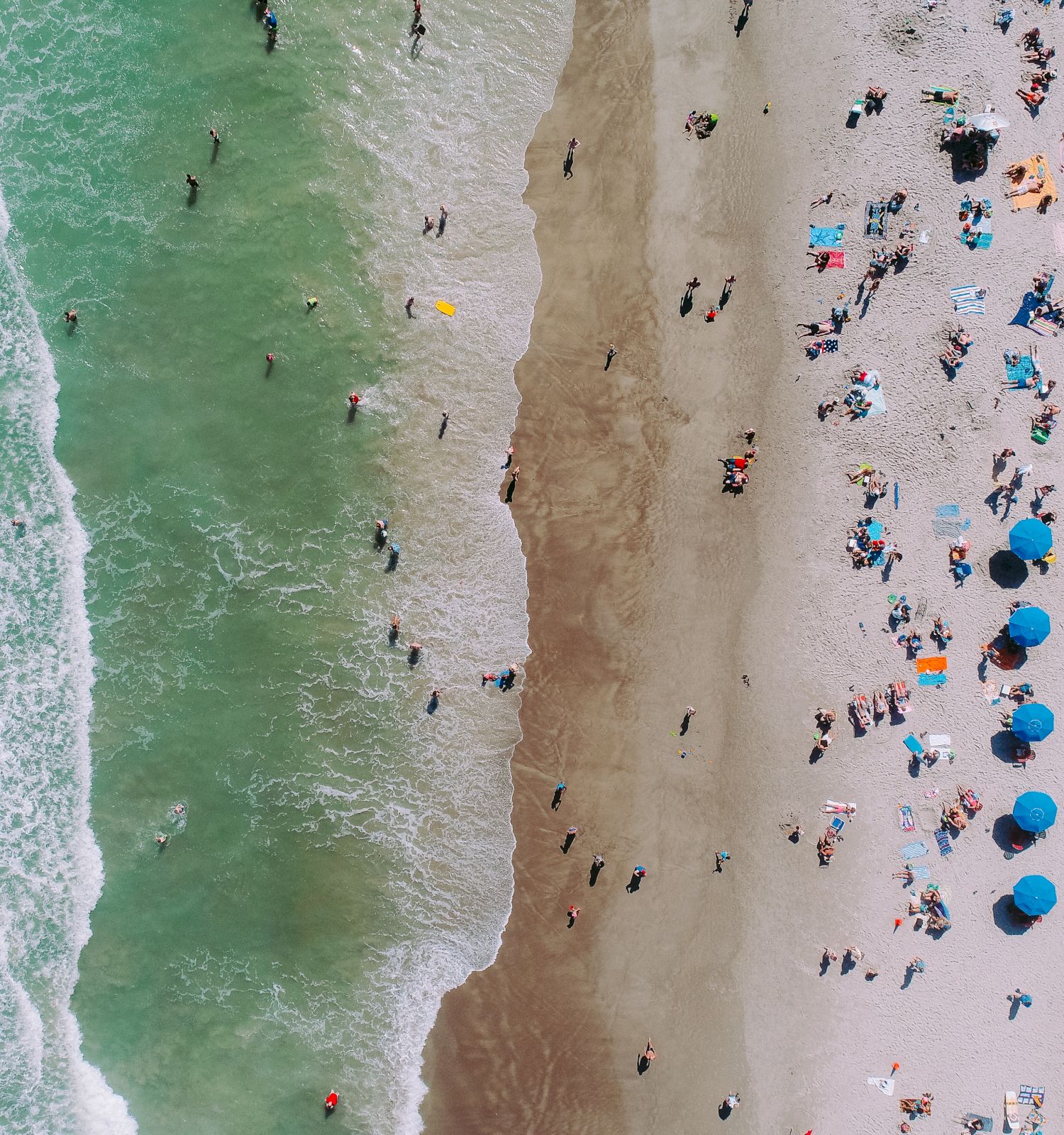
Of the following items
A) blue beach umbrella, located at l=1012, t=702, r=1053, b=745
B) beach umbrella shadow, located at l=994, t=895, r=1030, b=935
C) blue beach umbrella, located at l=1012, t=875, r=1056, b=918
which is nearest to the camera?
blue beach umbrella, located at l=1012, t=875, r=1056, b=918

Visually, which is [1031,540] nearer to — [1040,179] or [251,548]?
[1040,179]

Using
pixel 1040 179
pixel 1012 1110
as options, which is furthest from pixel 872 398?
pixel 1012 1110

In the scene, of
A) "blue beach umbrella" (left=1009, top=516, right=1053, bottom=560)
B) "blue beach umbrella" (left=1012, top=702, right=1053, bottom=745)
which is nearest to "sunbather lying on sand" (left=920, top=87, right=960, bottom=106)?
"blue beach umbrella" (left=1009, top=516, right=1053, bottom=560)

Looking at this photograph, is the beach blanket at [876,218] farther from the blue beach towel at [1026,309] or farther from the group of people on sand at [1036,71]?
the group of people on sand at [1036,71]

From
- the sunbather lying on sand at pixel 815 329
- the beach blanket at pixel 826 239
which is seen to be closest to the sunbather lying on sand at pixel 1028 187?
the beach blanket at pixel 826 239

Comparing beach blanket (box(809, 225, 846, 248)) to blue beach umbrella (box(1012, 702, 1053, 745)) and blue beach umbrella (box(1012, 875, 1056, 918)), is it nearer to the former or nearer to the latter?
blue beach umbrella (box(1012, 702, 1053, 745))

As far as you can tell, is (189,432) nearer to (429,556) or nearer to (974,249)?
(429,556)
